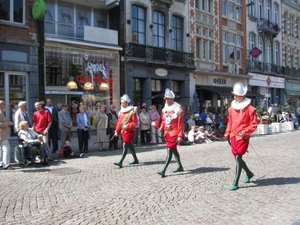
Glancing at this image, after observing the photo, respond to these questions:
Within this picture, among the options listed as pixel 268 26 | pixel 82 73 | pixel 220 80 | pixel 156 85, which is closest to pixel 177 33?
pixel 156 85

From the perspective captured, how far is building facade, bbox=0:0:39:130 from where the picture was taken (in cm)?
1493

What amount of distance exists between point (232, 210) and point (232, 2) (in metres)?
27.6

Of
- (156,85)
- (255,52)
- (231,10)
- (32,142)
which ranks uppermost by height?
(231,10)

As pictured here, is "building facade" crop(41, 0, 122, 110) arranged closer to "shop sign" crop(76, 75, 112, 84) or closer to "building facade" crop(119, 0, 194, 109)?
"shop sign" crop(76, 75, 112, 84)

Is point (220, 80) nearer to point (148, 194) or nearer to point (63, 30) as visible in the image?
point (63, 30)

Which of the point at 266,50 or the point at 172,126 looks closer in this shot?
the point at 172,126

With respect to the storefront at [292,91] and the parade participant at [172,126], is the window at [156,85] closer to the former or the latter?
the parade participant at [172,126]

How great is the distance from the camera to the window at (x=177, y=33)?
24.3 meters

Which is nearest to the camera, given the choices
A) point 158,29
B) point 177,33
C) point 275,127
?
point 275,127

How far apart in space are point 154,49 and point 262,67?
610 inches

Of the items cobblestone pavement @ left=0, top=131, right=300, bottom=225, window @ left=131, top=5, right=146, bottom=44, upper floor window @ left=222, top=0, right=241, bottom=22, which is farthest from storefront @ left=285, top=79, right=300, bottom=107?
cobblestone pavement @ left=0, top=131, right=300, bottom=225

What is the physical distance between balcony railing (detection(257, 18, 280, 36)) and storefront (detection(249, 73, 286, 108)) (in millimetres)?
4395

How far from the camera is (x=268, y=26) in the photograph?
3422 cm

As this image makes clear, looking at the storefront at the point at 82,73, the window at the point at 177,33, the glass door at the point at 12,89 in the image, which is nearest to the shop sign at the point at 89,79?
the storefront at the point at 82,73
